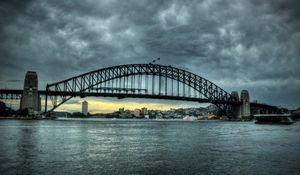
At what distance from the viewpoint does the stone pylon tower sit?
12094 centimetres

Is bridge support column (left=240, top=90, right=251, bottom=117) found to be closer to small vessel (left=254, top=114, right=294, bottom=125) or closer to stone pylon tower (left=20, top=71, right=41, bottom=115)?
small vessel (left=254, top=114, right=294, bottom=125)

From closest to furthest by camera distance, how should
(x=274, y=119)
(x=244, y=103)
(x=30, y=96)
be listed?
(x=274, y=119), (x=30, y=96), (x=244, y=103)

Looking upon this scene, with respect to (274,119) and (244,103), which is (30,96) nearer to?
(274,119)

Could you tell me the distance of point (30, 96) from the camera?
122312 millimetres

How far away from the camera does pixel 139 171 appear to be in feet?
59.5

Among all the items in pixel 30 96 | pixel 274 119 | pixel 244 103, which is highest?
pixel 30 96

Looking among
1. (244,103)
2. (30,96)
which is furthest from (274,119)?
(30,96)

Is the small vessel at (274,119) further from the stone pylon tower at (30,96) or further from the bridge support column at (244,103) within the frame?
the stone pylon tower at (30,96)

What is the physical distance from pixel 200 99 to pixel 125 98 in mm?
35612

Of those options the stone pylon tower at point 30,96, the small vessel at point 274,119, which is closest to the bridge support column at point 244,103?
the small vessel at point 274,119

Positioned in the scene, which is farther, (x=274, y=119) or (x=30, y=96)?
(x=30, y=96)

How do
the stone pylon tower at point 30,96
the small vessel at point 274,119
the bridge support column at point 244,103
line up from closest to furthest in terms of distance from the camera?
the small vessel at point 274,119
the stone pylon tower at point 30,96
the bridge support column at point 244,103

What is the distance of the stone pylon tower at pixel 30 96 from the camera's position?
120938 millimetres

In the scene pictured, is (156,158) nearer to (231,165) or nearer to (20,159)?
(231,165)
